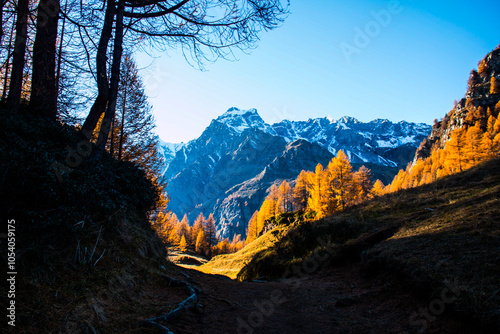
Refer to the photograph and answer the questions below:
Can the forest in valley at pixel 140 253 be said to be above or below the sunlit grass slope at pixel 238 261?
above

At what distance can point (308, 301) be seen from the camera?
552cm

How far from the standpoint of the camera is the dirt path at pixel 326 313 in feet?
10.8

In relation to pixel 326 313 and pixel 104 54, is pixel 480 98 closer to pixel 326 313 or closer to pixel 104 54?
pixel 326 313

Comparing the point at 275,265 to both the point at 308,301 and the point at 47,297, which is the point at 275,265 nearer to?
the point at 308,301

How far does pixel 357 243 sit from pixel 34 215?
8101 millimetres

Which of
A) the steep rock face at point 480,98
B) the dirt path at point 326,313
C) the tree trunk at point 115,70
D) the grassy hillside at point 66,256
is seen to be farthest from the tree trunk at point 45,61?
the steep rock face at point 480,98

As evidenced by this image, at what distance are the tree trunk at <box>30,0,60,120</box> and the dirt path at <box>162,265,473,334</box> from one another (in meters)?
7.69

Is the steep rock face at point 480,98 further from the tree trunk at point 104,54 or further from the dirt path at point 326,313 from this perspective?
the tree trunk at point 104,54

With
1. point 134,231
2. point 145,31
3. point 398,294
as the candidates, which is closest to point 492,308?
point 398,294

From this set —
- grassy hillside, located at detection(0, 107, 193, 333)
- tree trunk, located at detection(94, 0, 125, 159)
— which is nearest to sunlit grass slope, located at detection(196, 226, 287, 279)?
grassy hillside, located at detection(0, 107, 193, 333)

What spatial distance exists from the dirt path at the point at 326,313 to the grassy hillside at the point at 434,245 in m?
0.32

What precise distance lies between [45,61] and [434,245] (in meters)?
11.4

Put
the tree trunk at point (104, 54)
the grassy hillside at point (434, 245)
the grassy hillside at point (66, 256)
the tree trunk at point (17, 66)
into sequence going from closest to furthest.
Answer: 1. the grassy hillside at point (66, 256)
2. the grassy hillside at point (434, 245)
3. the tree trunk at point (17, 66)
4. the tree trunk at point (104, 54)

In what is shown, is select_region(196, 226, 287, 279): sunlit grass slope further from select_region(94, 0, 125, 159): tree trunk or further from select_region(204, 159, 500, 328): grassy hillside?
select_region(94, 0, 125, 159): tree trunk
